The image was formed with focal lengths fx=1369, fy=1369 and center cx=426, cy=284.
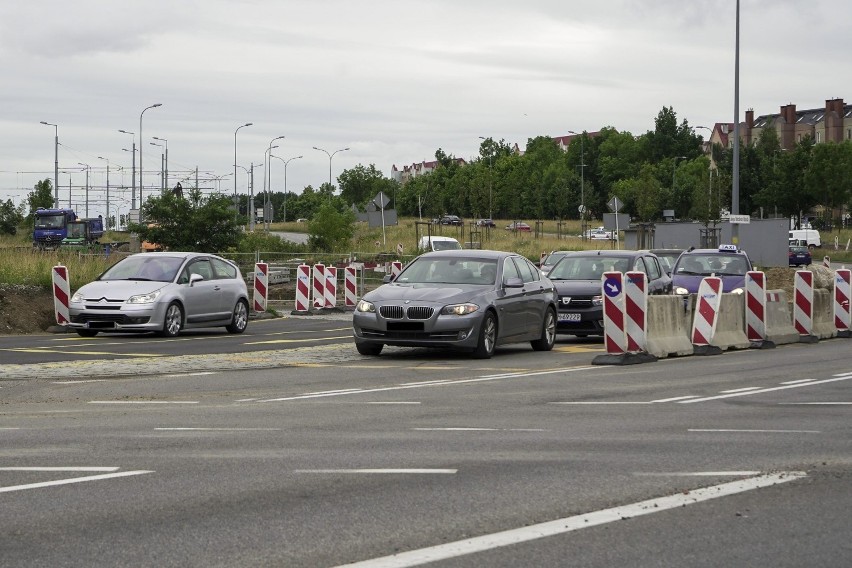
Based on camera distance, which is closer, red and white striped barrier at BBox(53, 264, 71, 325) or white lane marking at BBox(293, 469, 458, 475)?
white lane marking at BBox(293, 469, 458, 475)

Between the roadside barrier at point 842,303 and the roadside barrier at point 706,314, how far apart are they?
20.3ft

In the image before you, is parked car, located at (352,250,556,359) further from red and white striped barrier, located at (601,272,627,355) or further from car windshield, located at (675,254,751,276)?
car windshield, located at (675,254,751,276)

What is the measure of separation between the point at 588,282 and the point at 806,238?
7573cm

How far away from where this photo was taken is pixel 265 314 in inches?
1262

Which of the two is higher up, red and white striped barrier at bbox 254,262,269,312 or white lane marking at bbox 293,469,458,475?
red and white striped barrier at bbox 254,262,269,312

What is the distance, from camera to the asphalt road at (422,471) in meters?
6.17

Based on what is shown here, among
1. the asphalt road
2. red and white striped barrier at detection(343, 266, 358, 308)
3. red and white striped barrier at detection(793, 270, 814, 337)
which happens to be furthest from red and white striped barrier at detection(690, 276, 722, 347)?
red and white striped barrier at detection(343, 266, 358, 308)

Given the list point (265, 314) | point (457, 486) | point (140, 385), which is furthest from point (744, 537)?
point (265, 314)

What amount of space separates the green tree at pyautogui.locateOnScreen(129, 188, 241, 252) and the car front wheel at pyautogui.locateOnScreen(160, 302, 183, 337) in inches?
956

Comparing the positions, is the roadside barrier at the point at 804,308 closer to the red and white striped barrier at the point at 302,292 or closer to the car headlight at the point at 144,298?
the car headlight at the point at 144,298

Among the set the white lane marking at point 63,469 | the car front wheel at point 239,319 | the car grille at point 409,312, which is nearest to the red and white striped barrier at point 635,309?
the car grille at point 409,312

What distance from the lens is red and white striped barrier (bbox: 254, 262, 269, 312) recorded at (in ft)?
103

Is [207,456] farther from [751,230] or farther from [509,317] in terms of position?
[751,230]

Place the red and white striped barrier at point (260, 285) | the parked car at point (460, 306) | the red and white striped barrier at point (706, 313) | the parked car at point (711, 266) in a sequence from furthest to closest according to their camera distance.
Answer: the red and white striped barrier at point (260, 285) → the parked car at point (711, 266) → the red and white striped barrier at point (706, 313) → the parked car at point (460, 306)
